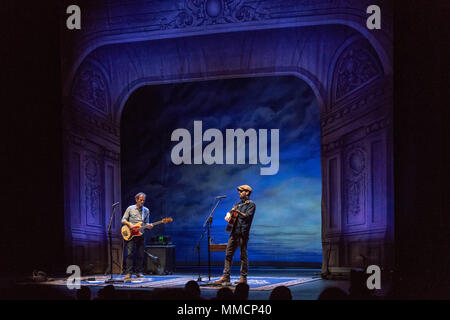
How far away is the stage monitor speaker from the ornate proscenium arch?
0.82 metres

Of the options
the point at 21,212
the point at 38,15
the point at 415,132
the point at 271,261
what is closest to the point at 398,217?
the point at 415,132

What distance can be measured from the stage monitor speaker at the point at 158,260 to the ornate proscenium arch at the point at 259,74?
82 cm

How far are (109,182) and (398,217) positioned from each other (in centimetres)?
598

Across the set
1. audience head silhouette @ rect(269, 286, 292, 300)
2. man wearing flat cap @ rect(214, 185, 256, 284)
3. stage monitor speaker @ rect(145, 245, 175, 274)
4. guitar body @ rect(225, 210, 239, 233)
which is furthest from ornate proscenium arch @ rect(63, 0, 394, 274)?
audience head silhouette @ rect(269, 286, 292, 300)

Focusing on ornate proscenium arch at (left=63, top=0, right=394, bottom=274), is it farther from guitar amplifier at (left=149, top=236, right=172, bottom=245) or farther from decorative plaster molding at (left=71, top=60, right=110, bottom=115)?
guitar amplifier at (left=149, top=236, right=172, bottom=245)

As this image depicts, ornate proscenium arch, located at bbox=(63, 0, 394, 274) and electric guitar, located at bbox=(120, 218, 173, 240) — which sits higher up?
ornate proscenium arch, located at bbox=(63, 0, 394, 274)

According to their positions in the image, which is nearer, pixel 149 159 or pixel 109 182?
pixel 109 182

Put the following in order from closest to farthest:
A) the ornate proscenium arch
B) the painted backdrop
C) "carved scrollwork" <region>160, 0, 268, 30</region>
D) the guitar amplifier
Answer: the ornate proscenium arch
"carved scrollwork" <region>160, 0, 268, 30</region>
the guitar amplifier
the painted backdrop

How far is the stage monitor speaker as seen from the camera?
9117 millimetres

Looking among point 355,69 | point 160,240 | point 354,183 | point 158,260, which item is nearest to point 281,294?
point 354,183

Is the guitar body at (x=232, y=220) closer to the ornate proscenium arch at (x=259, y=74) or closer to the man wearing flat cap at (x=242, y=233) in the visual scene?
the man wearing flat cap at (x=242, y=233)

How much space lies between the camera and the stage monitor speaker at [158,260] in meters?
9.12

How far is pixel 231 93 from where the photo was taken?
1072 centimetres
